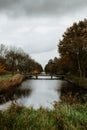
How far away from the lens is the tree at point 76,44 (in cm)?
4987

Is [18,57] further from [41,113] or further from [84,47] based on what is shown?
[41,113]

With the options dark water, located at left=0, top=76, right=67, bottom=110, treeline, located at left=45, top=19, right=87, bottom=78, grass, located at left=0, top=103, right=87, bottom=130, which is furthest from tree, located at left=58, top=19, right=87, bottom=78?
grass, located at left=0, top=103, right=87, bottom=130

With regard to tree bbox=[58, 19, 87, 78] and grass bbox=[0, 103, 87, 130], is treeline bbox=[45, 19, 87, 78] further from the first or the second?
grass bbox=[0, 103, 87, 130]

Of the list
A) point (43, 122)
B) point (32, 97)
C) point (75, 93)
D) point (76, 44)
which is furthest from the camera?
point (76, 44)

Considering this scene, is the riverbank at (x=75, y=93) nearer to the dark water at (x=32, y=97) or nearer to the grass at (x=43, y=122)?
the dark water at (x=32, y=97)

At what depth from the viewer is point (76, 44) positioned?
50031 millimetres

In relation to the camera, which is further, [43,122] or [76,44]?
[76,44]

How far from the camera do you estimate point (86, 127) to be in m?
7.39

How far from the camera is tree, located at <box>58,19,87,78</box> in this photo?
164ft

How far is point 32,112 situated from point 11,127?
2136 millimetres

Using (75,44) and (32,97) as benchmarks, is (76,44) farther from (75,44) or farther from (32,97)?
(32,97)

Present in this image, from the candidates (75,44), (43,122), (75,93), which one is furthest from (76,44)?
(43,122)

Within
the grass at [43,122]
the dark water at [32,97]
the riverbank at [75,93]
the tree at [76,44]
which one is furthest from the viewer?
the tree at [76,44]

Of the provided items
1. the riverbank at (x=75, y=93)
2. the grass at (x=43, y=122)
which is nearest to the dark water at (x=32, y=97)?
the riverbank at (x=75, y=93)
